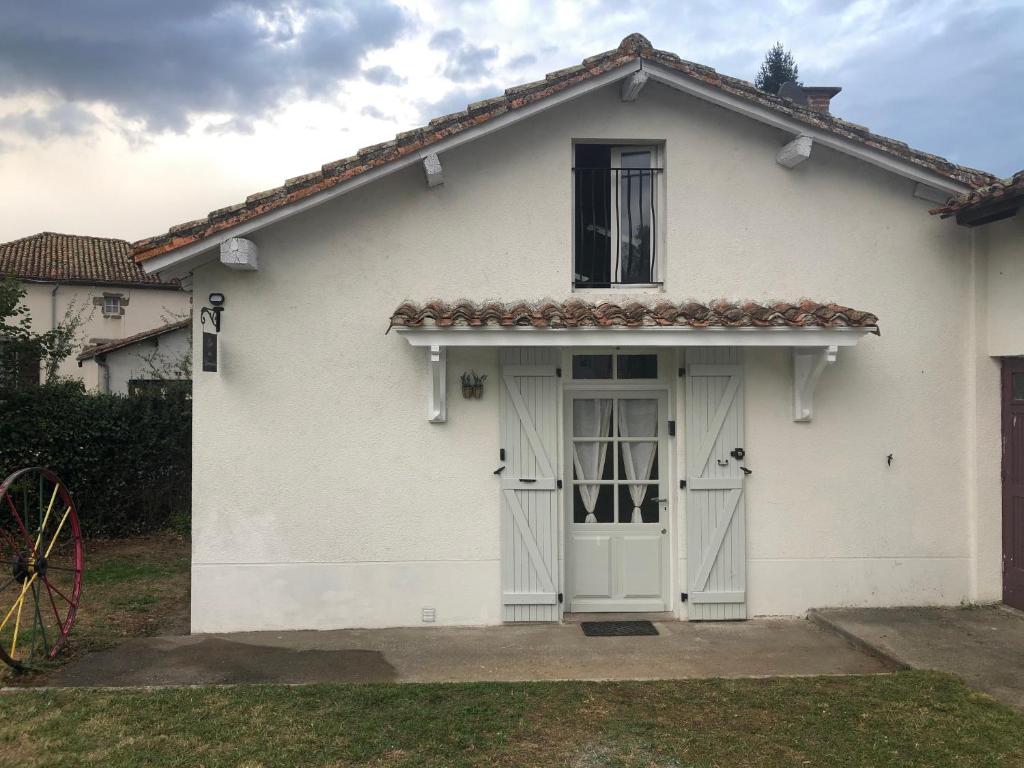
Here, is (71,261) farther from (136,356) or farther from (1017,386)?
(1017,386)

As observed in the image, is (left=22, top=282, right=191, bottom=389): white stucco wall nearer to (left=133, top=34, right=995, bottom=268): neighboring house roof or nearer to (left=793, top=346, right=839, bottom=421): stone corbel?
(left=133, top=34, right=995, bottom=268): neighboring house roof

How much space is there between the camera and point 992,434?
23.5 feet

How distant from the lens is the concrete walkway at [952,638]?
5457 mm

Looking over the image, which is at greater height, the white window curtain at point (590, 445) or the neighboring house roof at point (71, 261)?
the neighboring house roof at point (71, 261)

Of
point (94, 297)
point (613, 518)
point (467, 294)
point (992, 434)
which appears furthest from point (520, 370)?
point (94, 297)

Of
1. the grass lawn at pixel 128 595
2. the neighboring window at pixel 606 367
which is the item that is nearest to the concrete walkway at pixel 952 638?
the neighboring window at pixel 606 367

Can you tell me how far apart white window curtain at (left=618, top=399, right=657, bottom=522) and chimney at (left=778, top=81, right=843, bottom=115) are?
432 centimetres

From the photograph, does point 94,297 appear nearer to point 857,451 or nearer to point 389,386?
point 389,386

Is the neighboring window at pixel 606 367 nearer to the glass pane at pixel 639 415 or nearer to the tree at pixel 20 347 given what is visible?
the glass pane at pixel 639 415

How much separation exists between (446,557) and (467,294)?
2.50 metres

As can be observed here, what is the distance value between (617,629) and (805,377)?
117 inches

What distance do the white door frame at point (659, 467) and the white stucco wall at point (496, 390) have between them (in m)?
0.17

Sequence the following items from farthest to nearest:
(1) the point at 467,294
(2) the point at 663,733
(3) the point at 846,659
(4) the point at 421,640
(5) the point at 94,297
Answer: (5) the point at 94,297 → (1) the point at 467,294 → (4) the point at 421,640 → (3) the point at 846,659 → (2) the point at 663,733

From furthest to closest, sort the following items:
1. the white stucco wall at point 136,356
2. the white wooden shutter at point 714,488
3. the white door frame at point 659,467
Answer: the white stucco wall at point 136,356
the white door frame at point 659,467
the white wooden shutter at point 714,488
